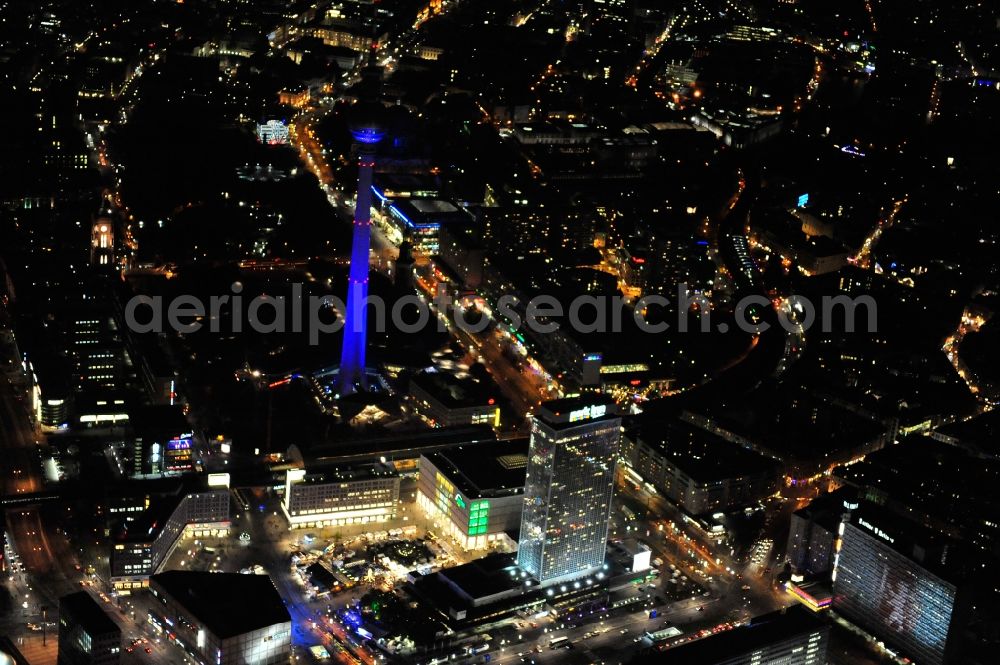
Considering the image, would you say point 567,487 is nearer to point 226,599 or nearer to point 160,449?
point 226,599

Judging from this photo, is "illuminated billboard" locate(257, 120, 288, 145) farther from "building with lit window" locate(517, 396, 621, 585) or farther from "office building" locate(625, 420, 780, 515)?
"building with lit window" locate(517, 396, 621, 585)

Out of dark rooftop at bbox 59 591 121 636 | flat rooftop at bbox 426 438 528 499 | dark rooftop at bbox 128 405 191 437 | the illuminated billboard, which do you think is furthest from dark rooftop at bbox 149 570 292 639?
the illuminated billboard

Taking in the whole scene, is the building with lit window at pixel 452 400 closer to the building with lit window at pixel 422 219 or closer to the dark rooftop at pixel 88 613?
the building with lit window at pixel 422 219

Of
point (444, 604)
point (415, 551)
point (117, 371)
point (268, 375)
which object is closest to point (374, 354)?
point (268, 375)

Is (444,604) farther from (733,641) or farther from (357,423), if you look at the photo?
(357,423)

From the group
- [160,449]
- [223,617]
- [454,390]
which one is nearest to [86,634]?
[223,617]

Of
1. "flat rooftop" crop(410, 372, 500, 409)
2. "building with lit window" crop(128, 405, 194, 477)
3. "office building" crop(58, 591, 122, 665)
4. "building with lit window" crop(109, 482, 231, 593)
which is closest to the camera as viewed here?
"office building" crop(58, 591, 122, 665)

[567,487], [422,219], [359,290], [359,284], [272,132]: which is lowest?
[567,487]
